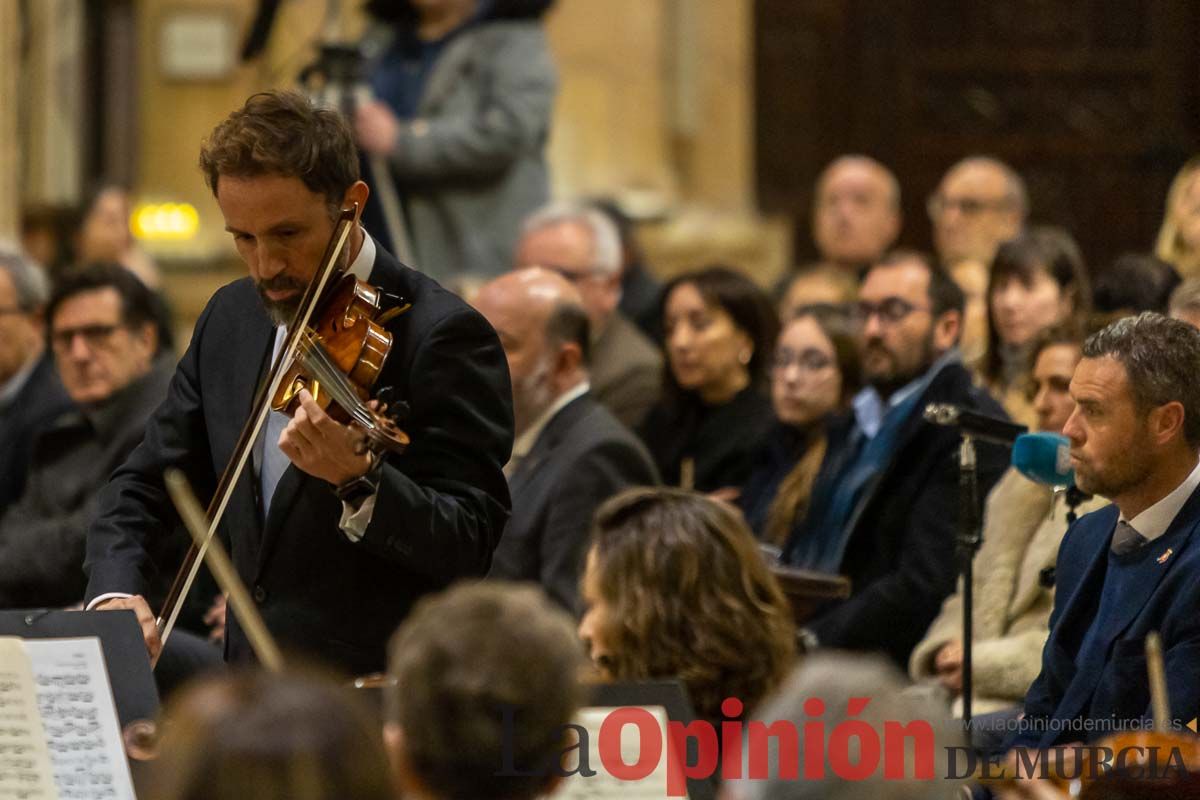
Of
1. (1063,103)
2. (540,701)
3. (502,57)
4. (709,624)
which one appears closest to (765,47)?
(1063,103)

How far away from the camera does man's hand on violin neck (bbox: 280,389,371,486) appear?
304cm

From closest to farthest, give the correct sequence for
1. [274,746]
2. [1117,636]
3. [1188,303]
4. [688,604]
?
[274,746] → [688,604] → [1117,636] → [1188,303]

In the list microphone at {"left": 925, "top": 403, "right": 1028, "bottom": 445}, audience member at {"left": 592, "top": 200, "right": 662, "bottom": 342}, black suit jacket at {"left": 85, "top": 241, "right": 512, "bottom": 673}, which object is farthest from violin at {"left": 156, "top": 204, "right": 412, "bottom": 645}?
audience member at {"left": 592, "top": 200, "right": 662, "bottom": 342}

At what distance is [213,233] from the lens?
8.98 m

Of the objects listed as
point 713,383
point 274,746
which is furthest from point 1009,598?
point 274,746

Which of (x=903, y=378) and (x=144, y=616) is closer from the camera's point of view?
(x=144, y=616)

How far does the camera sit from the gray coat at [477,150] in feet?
24.7

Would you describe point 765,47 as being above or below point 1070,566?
above

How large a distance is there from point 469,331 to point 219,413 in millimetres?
468

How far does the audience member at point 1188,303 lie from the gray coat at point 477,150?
3.05 metres

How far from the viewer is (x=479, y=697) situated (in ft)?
6.75

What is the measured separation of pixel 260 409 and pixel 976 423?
→ 5.57 ft

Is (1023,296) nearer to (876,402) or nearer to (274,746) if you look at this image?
(876,402)

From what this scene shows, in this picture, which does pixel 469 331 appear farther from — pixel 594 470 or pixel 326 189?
pixel 594 470
